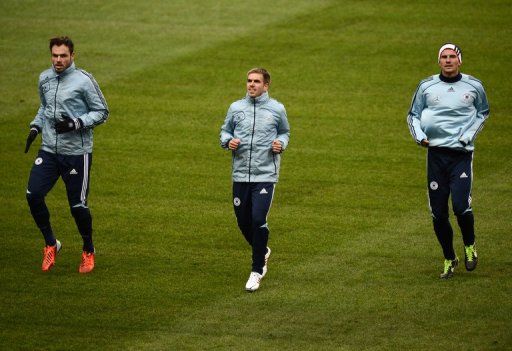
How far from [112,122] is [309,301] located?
8097 millimetres

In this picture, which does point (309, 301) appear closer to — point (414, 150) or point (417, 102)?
point (417, 102)

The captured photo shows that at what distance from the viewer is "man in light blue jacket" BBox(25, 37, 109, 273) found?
1145 cm

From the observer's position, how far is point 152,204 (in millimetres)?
14234

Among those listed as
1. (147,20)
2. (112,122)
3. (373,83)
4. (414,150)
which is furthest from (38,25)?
(414,150)

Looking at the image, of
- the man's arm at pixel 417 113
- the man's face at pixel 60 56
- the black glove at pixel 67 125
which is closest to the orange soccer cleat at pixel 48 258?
the black glove at pixel 67 125

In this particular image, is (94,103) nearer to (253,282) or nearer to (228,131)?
(228,131)

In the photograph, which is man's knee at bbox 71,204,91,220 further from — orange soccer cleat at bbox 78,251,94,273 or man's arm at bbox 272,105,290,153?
man's arm at bbox 272,105,290,153

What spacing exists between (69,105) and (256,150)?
2.06 metres

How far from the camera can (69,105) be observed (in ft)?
37.7

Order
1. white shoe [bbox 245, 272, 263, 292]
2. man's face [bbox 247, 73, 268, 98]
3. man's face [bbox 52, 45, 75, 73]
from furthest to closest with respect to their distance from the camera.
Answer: man's face [bbox 52, 45, 75, 73] < man's face [bbox 247, 73, 268, 98] < white shoe [bbox 245, 272, 263, 292]

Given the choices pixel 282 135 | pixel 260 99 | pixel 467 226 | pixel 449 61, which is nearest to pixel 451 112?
pixel 449 61

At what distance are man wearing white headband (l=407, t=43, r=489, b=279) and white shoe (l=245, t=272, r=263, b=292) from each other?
6.21 ft

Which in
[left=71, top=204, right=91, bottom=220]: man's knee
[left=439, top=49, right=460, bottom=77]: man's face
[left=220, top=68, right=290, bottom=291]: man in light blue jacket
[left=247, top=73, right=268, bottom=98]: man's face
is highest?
[left=439, top=49, right=460, bottom=77]: man's face

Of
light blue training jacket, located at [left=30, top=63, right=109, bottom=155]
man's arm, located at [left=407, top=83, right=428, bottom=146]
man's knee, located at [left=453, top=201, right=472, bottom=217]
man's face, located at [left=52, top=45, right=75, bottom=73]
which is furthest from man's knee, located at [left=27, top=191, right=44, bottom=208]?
man's knee, located at [left=453, top=201, right=472, bottom=217]
